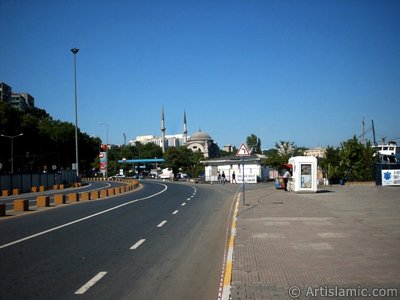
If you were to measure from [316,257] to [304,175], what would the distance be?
81.1 ft

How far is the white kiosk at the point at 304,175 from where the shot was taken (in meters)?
33.2

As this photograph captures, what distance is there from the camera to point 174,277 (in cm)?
861

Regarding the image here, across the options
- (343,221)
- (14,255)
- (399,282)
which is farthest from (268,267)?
(343,221)

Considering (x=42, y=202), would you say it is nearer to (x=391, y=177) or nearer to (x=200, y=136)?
(x=391, y=177)

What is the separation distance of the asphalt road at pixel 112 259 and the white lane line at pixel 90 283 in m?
0.02

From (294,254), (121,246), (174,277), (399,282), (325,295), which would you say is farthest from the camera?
(121,246)

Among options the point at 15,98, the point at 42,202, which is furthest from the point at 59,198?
the point at 15,98

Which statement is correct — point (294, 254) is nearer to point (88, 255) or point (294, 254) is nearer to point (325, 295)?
point (325, 295)

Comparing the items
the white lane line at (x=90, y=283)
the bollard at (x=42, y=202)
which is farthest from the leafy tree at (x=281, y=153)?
the white lane line at (x=90, y=283)

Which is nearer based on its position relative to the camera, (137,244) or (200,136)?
(137,244)

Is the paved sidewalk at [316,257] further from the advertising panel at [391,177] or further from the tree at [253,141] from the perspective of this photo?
the tree at [253,141]

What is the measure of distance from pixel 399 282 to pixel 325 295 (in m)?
1.45

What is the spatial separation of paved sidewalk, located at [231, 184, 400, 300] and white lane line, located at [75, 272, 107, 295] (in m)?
2.52

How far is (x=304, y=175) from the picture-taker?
3400cm
